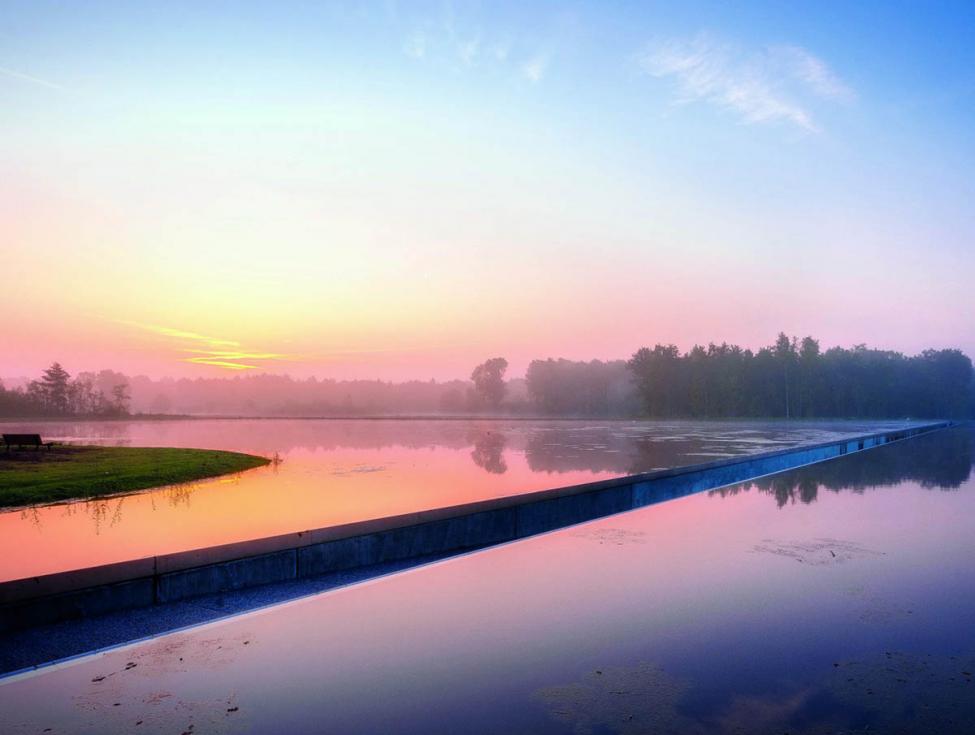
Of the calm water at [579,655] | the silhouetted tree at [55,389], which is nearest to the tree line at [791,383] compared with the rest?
the silhouetted tree at [55,389]

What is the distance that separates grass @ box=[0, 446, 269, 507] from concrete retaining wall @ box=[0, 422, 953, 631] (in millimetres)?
7731

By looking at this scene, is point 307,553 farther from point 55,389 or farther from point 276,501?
point 55,389

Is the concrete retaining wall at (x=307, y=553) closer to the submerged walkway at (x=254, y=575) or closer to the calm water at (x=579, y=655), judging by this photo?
the submerged walkway at (x=254, y=575)

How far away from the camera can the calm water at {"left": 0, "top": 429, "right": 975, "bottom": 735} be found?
463 centimetres

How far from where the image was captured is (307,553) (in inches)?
333

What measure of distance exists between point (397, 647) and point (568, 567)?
3316mm

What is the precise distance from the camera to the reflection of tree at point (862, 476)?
16.4 m

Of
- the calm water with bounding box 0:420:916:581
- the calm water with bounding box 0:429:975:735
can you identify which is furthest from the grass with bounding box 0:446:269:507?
the calm water with bounding box 0:429:975:735

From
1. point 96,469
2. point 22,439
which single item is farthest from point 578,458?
point 22,439

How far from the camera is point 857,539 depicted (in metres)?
10.6

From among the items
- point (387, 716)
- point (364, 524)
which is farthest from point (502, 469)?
point (387, 716)

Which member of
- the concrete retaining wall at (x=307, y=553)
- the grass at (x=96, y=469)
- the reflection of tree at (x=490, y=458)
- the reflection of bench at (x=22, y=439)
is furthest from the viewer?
the reflection of bench at (x=22, y=439)

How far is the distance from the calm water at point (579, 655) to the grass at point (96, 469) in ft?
31.2

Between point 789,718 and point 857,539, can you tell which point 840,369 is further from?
point 789,718
